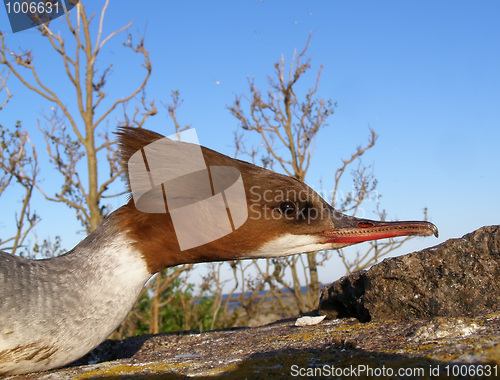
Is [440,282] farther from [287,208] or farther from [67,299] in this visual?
[67,299]

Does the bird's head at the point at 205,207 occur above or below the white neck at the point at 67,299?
above

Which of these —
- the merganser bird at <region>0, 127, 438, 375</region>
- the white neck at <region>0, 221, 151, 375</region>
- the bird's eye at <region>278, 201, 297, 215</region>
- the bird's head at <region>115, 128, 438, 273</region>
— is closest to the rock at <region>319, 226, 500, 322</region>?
the merganser bird at <region>0, 127, 438, 375</region>

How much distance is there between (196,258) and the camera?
9.35 ft

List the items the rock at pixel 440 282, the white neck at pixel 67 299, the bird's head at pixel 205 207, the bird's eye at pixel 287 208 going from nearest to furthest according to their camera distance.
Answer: the white neck at pixel 67 299, the bird's head at pixel 205 207, the bird's eye at pixel 287 208, the rock at pixel 440 282

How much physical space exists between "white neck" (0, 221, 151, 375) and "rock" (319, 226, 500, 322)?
159cm

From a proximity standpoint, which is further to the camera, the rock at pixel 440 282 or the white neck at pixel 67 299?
the rock at pixel 440 282

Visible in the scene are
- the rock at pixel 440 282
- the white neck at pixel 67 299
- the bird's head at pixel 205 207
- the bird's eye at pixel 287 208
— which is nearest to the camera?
the white neck at pixel 67 299

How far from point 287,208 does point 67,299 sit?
1.35m

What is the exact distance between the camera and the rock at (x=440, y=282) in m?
3.06

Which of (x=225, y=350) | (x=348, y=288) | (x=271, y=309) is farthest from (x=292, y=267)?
→ (x=225, y=350)

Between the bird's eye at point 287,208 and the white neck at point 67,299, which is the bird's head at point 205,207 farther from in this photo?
the white neck at point 67,299

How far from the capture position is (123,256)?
9.04ft

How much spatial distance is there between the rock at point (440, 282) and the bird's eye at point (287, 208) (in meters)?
0.89

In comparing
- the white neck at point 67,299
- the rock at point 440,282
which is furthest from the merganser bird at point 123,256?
Result: the rock at point 440,282
